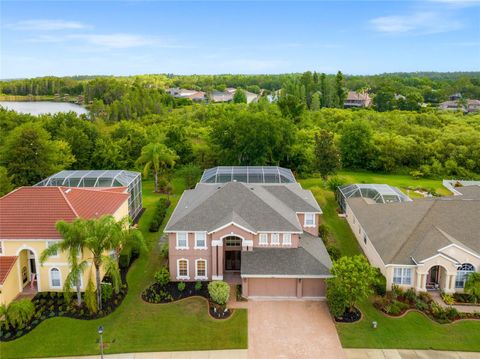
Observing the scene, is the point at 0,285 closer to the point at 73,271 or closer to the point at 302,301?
the point at 73,271

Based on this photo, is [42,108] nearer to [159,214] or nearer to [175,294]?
[159,214]

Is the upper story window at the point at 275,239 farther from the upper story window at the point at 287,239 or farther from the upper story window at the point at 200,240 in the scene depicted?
the upper story window at the point at 200,240

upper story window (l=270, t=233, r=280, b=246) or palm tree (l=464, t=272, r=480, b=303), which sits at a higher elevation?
upper story window (l=270, t=233, r=280, b=246)

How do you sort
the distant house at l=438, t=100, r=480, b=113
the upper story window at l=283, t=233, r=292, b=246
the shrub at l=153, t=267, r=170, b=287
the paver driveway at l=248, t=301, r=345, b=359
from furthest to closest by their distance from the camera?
the distant house at l=438, t=100, r=480, b=113 → the upper story window at l=283, t=233, r=292, b=246 → the shrub at l=153, t=267, r=170, b=287 → the paver driveway at l=248, t=301, r=345, b=359

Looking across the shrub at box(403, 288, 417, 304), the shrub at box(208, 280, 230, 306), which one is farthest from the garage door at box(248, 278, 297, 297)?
the shrub at box(403, 288, 417, 304)

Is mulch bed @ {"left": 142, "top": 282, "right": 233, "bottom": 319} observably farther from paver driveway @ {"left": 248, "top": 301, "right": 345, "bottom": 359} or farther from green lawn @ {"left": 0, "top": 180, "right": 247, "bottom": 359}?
paver driveway @ {"left": 248, "top": 301, "right": 345, "bottom": 359}

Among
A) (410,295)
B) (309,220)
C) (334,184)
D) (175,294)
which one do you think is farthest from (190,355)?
(334,184)
